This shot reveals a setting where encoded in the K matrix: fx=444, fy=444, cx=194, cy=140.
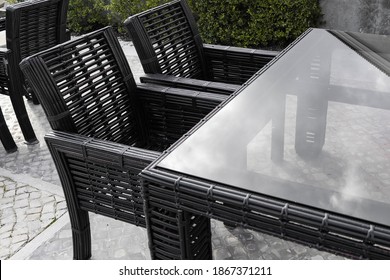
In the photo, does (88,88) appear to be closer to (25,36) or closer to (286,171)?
(286,171)

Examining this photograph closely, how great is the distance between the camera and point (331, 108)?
1.87 metres

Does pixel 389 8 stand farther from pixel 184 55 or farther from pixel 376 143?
pixel 376 143

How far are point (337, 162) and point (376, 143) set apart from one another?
0.72 ft

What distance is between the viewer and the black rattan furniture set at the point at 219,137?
1.25 metres

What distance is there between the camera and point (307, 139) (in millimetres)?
1528

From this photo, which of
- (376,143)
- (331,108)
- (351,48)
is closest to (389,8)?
(351,48)

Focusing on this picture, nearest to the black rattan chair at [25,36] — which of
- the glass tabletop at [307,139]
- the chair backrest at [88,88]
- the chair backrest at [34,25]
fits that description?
the chair backrest at [34,25]

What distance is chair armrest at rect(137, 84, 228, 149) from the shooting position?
2.24 metres

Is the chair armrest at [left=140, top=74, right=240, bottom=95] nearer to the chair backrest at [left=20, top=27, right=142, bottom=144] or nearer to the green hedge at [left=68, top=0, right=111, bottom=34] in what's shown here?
the chair backrest at [left=20, top=27, right=142, bottom=144]

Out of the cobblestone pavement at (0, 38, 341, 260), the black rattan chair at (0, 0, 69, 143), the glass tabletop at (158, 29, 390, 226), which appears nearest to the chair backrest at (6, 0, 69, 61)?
the black rattan chair at (0, 0, 69, 143)

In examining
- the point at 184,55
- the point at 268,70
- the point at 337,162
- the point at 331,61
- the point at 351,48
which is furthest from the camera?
the point at 184,55

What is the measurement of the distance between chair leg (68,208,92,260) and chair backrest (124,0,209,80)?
95 centimetres

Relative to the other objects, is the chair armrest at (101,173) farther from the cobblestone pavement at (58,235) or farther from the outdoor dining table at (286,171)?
the cobblestone pavement at (58,235)

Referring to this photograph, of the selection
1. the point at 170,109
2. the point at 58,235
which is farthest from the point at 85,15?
the point at 170,109
